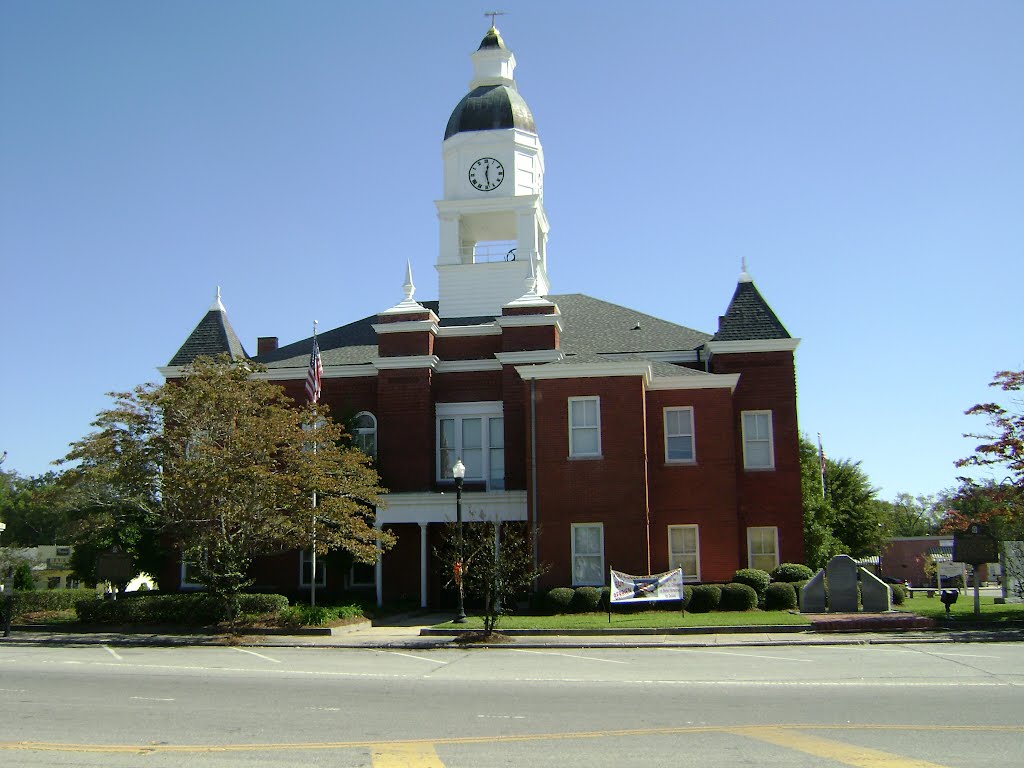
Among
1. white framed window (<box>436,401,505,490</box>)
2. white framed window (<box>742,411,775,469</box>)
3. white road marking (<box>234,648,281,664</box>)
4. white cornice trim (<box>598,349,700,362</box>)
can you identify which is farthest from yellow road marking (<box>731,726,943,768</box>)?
white cornice trim (<box>598,349,700,362</box>)

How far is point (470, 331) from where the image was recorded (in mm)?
35562

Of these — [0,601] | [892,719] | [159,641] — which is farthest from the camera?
[0,601]

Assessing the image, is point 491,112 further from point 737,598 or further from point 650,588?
point 737,598

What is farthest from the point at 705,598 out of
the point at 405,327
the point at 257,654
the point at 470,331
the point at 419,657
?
the point at 405,327

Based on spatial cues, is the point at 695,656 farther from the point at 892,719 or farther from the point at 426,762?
the point at 426,762

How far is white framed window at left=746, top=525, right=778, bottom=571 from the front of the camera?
33.7 meters

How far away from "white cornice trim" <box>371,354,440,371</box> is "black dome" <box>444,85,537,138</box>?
10.8 metres

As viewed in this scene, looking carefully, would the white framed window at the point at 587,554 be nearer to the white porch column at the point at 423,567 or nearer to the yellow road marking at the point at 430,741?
the white porch column at the point at 423,567

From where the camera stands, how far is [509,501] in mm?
31906

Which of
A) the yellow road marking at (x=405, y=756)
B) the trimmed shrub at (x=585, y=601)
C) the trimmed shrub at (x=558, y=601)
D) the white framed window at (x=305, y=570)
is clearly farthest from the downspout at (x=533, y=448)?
the yellow road marking at (x=405, y=756)

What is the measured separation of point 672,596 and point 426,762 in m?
18.0

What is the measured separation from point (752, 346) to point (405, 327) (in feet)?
39.8

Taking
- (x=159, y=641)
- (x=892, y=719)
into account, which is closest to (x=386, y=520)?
(x=159, y=641)

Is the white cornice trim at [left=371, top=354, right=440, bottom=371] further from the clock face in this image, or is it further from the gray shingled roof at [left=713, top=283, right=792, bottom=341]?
the gray shingled roof at [left=713, top=283, right=792, bottom=341]
